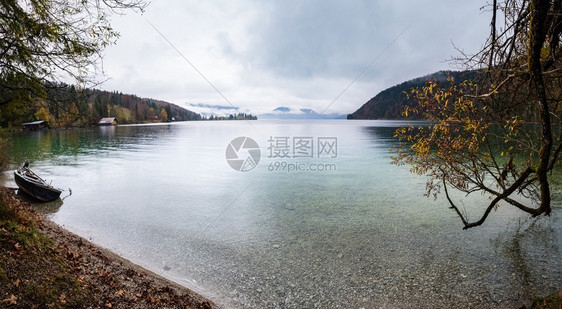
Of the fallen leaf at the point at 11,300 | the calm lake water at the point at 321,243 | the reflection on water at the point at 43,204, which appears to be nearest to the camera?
the fallen leaf at the point at 11,300

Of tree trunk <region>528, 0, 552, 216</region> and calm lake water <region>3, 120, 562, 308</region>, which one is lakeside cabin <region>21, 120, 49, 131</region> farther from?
tree trunk <region>528, 0, 552, 216</region>

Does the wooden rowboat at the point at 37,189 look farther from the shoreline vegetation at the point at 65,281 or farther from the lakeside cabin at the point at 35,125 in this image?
the lakeside cabin at the point at 35,125

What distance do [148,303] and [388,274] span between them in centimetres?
722

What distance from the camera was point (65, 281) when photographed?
5.59 meters

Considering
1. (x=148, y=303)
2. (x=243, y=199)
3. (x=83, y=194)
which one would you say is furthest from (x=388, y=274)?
(x=83, y=194)

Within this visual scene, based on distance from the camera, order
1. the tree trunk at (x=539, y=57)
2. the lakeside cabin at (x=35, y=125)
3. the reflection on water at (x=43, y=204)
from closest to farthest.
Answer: the tree trunk at (x=539, y=57), the reflection on water at (x=43, y=204), the lakeside cabin at (x=35, y=125)

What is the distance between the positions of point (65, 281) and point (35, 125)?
504 ft

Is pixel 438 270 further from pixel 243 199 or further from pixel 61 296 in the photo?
pixel 243 199

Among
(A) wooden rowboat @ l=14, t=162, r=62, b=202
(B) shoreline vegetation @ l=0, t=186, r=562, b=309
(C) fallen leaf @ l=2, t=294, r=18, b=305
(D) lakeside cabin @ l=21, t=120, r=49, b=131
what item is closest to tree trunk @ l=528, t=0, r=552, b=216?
(B) shoreline vegetation @ l=0, t=186, r=562, b=309

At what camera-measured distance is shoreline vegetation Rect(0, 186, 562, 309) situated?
194 inches

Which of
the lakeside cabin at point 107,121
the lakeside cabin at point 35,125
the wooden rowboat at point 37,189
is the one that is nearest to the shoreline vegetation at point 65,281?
the wooden rowboat at point 37,189

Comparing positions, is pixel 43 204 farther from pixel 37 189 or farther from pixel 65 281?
pixel 65 281

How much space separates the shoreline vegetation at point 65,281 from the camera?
4.91m

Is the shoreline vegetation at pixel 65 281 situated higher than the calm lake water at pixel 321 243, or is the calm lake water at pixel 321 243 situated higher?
the shoreline vegetation at pixel 65 281
